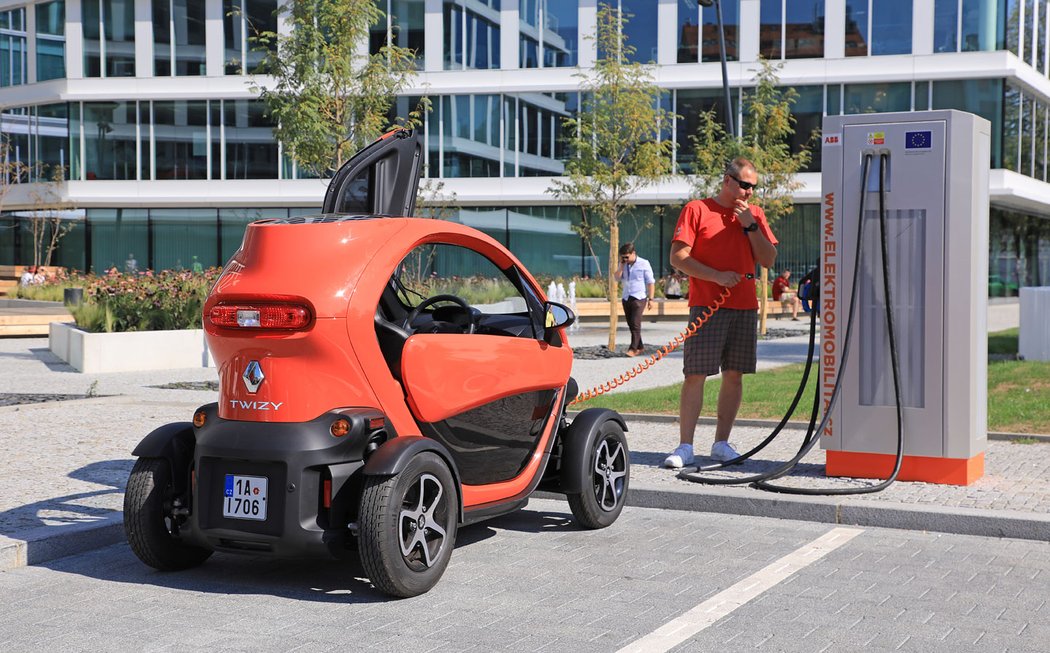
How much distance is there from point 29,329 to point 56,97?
25111 millimetres

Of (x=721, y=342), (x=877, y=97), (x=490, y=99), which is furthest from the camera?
(x=490, y=99)

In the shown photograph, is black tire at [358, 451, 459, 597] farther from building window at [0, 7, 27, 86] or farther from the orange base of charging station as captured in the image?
building window at [0, 7, 27, 86]

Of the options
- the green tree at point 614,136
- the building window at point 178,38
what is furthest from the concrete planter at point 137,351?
the building window at point 178,38

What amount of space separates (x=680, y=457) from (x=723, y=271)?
1331 millimetres

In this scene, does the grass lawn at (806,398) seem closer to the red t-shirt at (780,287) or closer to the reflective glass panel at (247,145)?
the red t-shirt at (780,287)

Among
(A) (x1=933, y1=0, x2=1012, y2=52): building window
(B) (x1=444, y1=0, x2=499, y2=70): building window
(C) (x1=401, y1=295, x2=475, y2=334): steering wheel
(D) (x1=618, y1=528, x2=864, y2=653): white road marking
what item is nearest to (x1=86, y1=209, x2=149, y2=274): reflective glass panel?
(B) (x1=444, y1=0, x2=499, y2=70): building window

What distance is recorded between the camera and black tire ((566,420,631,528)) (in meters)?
6.96

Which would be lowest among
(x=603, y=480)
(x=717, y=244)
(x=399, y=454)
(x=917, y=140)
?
(x=603, y=480)

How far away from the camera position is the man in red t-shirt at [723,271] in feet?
27.8

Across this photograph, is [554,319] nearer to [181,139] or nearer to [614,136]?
[614,136]

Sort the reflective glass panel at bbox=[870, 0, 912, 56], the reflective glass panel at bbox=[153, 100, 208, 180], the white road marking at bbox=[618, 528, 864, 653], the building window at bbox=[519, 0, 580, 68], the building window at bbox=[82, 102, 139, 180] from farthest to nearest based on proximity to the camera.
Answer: the building window at bbox=[82, 102, 139, 180]
the reflective glass panel at bbox=[153, 100, 208, 180]
the building window at bbox=[519, 0, 580, 68]
the reflective glass panel at bbox=[870, 0, 912, 56]
the white road marking at bbox=[618, 528, 864, 653]

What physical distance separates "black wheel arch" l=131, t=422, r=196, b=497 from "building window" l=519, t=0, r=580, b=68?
38576 millimetres

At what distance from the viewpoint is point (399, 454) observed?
18.0ft

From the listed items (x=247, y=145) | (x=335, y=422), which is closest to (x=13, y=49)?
(x=247, y=145)
